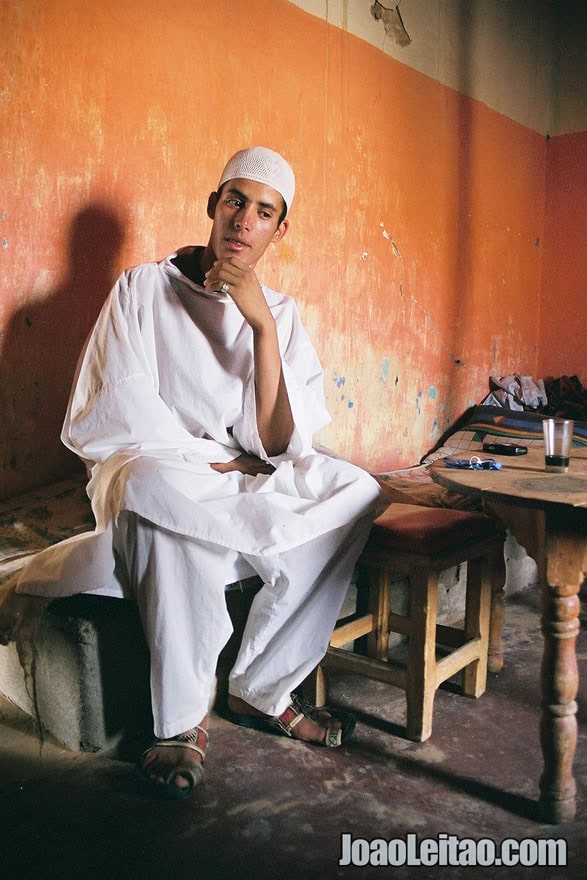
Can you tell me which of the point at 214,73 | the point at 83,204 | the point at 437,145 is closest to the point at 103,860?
the point at 83,204

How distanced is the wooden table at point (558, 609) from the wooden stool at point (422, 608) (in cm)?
38

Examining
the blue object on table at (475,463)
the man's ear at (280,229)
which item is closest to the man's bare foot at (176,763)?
the blue object on table at (475,463)

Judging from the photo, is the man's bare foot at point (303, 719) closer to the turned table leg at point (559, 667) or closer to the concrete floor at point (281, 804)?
the concrete floor at point (281, 804)

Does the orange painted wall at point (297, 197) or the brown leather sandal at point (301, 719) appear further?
the orange painted wall at point (297, 197)

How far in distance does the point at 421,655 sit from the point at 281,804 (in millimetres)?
571

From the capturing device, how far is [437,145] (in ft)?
15.3

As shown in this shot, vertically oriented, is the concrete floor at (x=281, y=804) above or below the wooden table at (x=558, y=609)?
below

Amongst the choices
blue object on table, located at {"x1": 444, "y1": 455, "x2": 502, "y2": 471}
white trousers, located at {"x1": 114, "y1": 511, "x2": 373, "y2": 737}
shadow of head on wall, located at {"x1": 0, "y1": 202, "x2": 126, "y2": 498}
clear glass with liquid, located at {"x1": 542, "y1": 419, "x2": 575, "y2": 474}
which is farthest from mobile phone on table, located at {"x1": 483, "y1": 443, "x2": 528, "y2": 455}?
shadow of head on wall, located at {"x1": 0, "y1": 202, "x2": 126, "y2": 498}

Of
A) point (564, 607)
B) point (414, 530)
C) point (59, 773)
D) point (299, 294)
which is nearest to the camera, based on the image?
point (564, 607)

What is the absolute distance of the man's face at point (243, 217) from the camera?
8.03 ft

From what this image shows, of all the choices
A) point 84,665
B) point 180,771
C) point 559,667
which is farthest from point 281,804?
point 559,667

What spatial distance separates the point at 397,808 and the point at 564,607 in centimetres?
64

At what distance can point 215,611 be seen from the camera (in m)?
1.95

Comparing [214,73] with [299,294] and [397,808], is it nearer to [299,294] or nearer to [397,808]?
[299,294]
